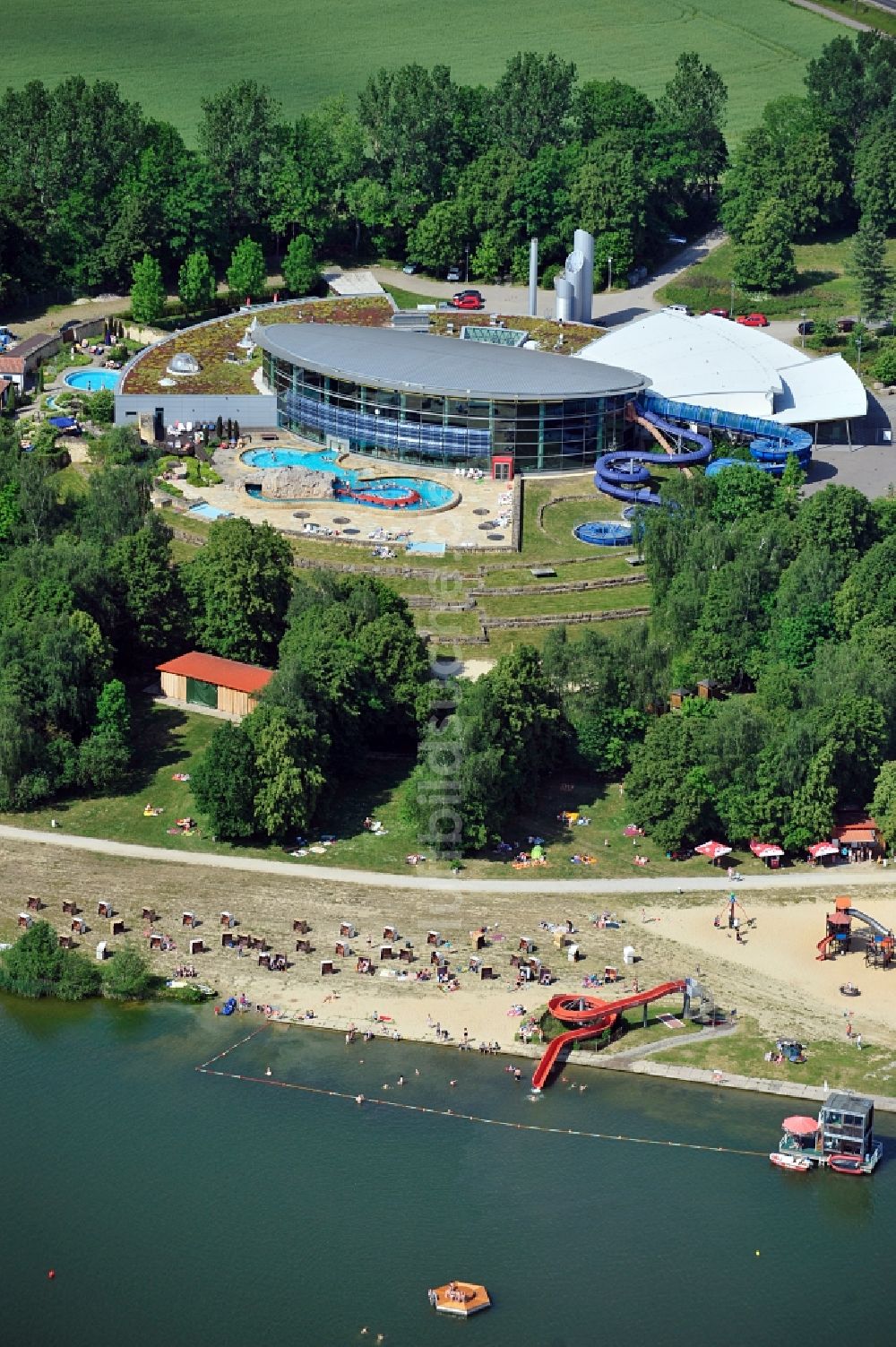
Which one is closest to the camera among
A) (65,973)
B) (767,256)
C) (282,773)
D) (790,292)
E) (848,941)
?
(65,973)

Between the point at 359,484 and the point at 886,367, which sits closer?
the point at 359,484

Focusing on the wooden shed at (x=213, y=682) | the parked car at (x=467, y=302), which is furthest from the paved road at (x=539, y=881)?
the parked car at (x=467, y=302)

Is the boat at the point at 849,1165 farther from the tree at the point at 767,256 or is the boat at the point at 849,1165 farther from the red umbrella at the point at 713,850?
the tree at the point at 767,256

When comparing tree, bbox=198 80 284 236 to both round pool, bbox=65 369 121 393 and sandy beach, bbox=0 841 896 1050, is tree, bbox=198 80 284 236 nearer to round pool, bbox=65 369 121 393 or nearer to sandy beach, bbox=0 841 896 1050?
round pool, bbox=65 369 121 393

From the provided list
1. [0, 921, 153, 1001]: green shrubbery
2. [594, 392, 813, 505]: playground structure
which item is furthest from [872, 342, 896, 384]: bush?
[0, 921, 153, 1001]: green shrubbery

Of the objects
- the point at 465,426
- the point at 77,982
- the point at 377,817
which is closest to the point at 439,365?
the point at 465,426

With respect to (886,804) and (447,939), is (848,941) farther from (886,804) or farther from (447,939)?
(447,939)
